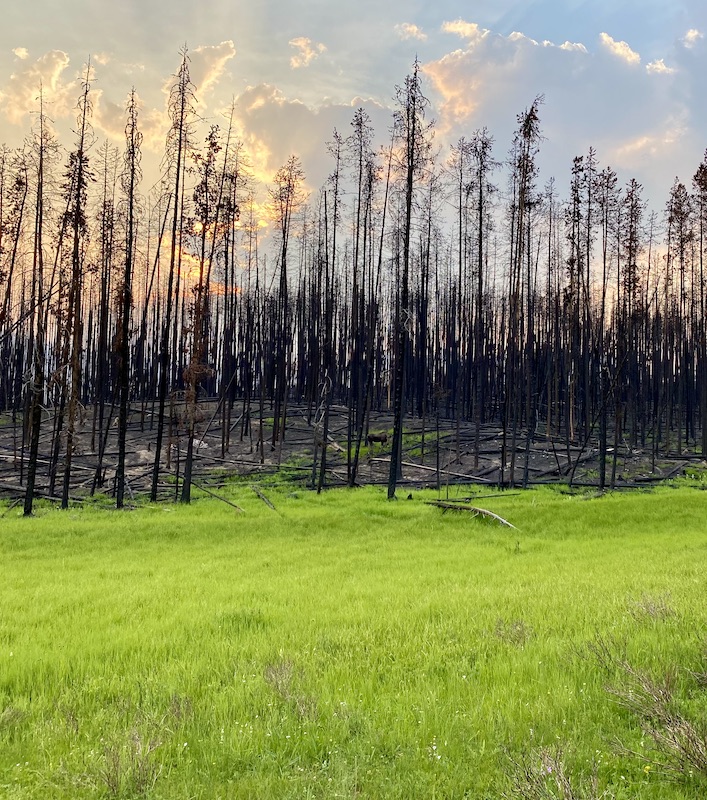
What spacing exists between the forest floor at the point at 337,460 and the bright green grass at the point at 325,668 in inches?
459

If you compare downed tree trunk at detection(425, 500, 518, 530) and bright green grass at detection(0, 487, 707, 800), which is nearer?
bright green grass at detection(0, 487, 707, 800)

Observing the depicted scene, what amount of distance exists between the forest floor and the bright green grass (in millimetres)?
11664

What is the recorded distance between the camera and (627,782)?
2982 mm

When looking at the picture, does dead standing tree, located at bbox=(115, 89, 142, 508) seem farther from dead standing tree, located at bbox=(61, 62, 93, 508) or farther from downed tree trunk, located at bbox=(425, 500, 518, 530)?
downed tree trunk, located at bbox=(425, 500, 518, 530)

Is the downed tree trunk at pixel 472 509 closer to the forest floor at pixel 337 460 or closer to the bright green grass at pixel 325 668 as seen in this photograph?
the bright green grass at pixel 325 668

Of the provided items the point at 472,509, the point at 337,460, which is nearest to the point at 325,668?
the point at 472,509

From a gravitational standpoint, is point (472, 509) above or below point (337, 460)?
below

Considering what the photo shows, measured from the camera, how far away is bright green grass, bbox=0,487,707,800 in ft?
10.1

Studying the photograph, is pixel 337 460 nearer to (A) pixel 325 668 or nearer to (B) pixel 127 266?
(B) pixel 127 266

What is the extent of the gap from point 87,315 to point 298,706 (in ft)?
146

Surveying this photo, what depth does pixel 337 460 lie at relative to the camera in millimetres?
28781

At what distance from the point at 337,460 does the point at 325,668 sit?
24211mm

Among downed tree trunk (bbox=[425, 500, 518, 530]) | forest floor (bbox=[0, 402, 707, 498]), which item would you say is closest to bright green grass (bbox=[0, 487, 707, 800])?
downed tree trunk (bbox=[425, 500, 518, 530])

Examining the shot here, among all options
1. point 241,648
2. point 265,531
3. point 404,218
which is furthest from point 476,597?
point 404,218
